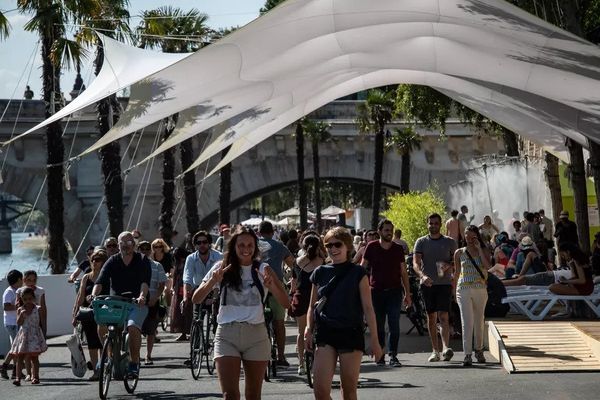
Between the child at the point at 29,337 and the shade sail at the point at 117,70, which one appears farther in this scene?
the shade sail at the point at 117,70

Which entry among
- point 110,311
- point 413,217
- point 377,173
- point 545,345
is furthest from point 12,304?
point 377,173

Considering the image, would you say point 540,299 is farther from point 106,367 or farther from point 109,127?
point 109,127

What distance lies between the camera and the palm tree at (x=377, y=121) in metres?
55.7

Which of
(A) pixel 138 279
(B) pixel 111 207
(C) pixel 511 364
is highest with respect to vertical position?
(B) pixel 111 207

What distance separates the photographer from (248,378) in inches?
408

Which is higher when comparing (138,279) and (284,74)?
(284,74)

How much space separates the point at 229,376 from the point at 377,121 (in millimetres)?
46244

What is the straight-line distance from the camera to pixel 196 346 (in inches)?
658

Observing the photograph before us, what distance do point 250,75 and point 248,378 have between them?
31.1 ft

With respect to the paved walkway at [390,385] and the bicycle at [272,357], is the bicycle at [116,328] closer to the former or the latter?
the paved walkway at [390,385]

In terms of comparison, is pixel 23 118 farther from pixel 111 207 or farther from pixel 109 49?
pixel 109 49

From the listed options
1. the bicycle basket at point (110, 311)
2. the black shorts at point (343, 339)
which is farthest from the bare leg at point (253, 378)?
the bicycle basket at point (110, 311)

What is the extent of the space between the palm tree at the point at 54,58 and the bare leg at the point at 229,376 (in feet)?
71.8

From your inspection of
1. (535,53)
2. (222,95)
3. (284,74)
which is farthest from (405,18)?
(222,95)
